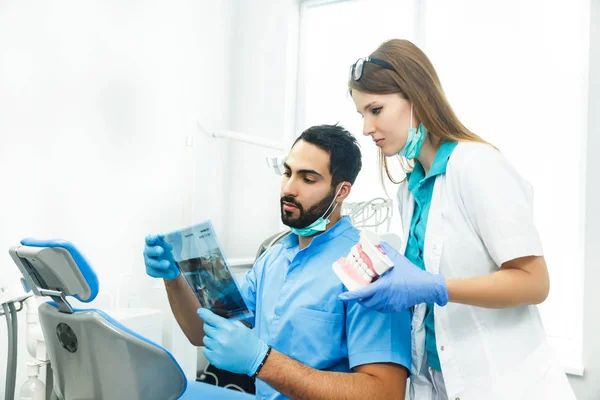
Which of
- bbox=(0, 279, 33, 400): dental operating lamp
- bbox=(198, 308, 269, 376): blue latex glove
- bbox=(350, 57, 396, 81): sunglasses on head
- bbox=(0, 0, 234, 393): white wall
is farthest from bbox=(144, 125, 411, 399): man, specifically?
bbox=(0, 0, 234, 393): white wall

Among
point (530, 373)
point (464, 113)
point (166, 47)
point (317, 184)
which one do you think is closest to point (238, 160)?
point (166, 47)

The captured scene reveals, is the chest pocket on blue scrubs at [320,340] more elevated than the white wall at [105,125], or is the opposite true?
the white wall at [105,125]

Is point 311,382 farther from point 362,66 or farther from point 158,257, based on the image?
point 362,66

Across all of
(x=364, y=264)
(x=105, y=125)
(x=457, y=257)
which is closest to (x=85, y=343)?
(x=364, y=264)

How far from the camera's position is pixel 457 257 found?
1.09 m

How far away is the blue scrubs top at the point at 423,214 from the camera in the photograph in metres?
1.15

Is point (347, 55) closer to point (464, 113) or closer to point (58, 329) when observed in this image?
point (464, 113)

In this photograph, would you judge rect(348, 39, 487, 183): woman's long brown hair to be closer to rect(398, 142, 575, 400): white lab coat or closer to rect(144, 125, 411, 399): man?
rect(398, 142, 575, 400): white lab coat

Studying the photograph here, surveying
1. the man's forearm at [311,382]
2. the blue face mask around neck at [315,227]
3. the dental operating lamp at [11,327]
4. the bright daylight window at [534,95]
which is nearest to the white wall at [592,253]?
the bright daylight window at [534,95]

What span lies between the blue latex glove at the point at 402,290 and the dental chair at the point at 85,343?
0.43 meters

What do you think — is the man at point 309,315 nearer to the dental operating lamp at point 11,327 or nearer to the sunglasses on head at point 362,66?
the sunglasses on head at point 362,66

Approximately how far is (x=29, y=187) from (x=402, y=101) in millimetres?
1527

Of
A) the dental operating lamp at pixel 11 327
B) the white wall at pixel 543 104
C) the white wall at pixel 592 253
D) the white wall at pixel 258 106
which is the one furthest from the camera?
the white wall at pixel 258 106

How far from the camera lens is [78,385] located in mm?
1051
